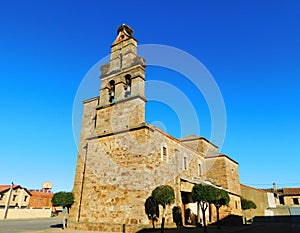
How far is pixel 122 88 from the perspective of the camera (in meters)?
15.5

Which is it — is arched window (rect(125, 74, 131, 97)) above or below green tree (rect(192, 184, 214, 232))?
above

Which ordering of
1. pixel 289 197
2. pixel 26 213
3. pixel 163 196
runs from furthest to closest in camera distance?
pixel 289 197, pixel 26 213, pixel 163 196

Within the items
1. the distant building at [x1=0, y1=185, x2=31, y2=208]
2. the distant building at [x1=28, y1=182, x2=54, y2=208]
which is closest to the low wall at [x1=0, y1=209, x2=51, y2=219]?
the distant building at [x1=0, y1=185, x2=31, y2=208]

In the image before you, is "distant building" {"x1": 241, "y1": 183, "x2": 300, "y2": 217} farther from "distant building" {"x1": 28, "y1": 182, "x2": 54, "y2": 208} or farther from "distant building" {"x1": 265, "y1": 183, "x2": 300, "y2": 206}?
"distant building" {"x1": 28, "y1": 182, "x2": 54, "y2": 208}

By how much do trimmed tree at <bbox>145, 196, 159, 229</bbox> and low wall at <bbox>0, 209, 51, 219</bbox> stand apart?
2646cm

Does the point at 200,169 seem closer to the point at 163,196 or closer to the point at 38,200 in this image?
the point at 163,196

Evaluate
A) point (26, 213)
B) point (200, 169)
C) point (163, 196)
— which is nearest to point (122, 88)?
point (163, 196)

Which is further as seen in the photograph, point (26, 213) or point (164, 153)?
point (26, 213)

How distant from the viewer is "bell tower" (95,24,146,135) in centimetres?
1426

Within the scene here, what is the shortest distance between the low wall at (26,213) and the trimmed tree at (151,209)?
26.5 metres

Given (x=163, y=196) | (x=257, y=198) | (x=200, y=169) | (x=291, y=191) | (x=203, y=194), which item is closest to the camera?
(x=163, y=196)

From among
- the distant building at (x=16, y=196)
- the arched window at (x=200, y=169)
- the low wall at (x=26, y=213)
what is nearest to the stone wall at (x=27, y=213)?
the low wall at (x=26, y=213)

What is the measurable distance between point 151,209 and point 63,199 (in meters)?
6.51

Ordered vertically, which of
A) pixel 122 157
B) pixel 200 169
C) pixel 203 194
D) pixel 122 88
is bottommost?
pixel 203 194
